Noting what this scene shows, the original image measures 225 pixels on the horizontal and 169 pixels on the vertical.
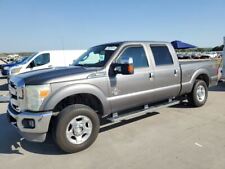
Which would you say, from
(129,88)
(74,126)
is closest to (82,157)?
(74,126)

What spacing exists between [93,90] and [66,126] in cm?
79

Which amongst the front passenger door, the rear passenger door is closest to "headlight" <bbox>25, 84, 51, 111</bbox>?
the front passenger door

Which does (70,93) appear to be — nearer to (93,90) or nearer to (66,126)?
(93,90)

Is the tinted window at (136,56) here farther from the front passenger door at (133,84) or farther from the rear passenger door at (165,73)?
the rear passenger door at (165,73)

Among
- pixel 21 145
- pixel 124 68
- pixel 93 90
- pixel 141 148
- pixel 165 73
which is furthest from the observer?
pixel 165 73

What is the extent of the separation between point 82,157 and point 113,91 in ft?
4.47

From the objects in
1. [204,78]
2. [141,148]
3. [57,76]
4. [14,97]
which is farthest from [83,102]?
[204,78]

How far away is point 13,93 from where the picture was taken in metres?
4.26

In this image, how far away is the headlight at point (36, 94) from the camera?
12.2 feet

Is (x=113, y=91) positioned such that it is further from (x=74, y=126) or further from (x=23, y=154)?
(x=23, y=154)

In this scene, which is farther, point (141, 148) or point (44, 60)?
point (44, 60)

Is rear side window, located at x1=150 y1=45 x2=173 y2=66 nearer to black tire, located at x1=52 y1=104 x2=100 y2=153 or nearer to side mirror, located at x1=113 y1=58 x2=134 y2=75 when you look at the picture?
side mirror, located at x1=113 y1=58 x2=134 y2=75

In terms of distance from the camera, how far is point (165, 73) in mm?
5496

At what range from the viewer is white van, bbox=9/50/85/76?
11797mm
